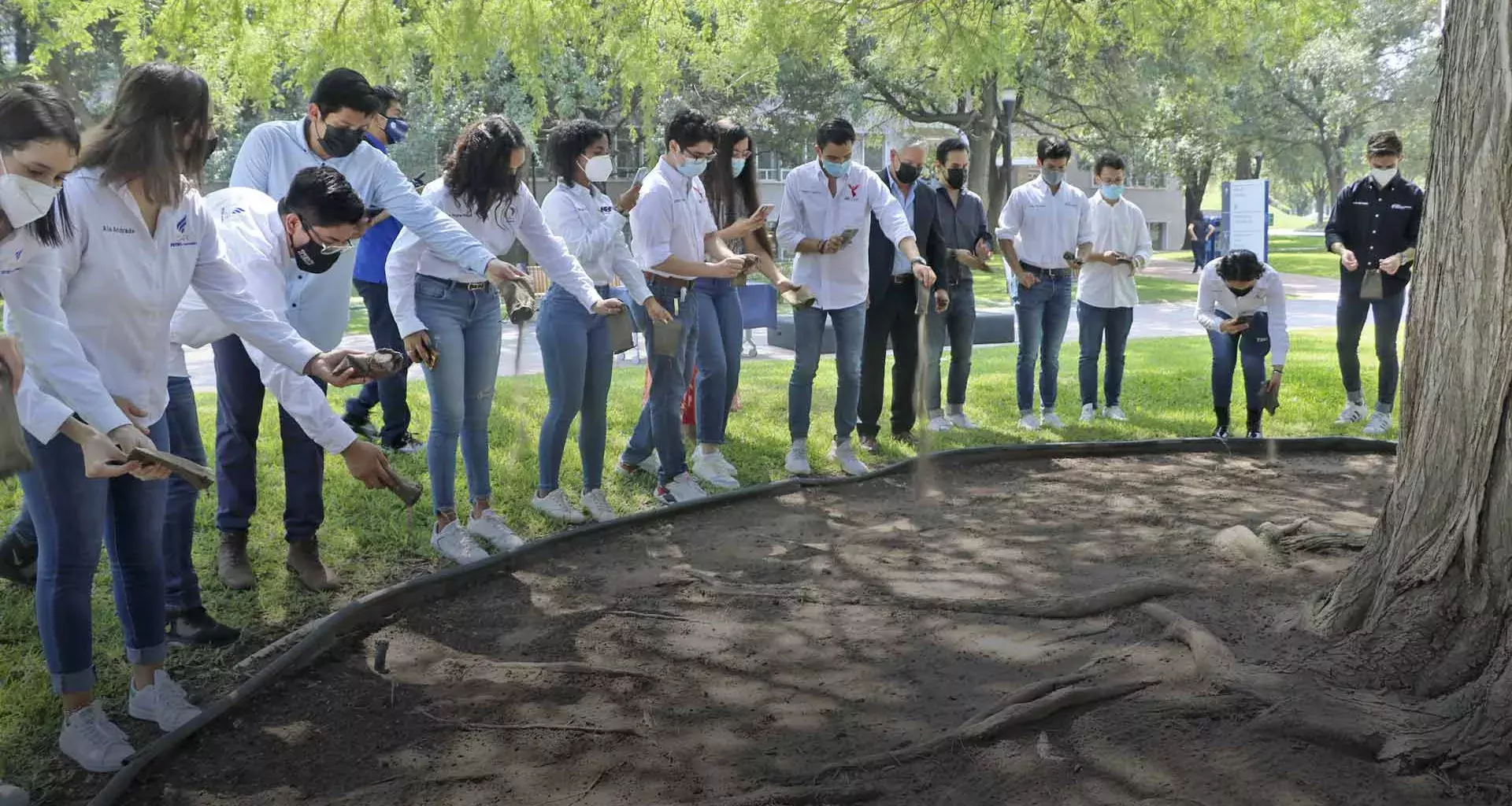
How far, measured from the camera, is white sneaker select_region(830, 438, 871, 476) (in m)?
7.69

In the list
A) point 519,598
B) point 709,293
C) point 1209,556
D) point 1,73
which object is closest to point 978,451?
point 709,293

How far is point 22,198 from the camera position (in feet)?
10.8

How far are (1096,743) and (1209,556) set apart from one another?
2059 mm

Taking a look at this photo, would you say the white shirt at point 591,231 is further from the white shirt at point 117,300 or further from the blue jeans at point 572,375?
the white shirt at point 117,300

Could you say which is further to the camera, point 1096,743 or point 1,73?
point 1,73

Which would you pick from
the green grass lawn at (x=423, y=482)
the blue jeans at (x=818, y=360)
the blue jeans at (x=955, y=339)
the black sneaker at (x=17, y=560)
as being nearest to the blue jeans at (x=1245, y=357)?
the green grass lawn at (x=423, y=482)

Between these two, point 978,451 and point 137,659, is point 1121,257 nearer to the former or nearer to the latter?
point 978,451

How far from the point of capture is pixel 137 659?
4.11m

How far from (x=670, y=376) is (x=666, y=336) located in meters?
0.37

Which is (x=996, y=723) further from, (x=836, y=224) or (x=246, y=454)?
(x=836, y=224)

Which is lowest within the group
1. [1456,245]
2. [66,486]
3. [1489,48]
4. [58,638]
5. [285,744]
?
[285,744]

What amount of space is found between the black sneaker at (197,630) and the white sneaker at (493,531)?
1397mm

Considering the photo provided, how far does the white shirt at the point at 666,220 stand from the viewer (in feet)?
22.5

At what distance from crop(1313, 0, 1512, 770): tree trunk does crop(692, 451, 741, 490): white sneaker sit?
12.8 feet
